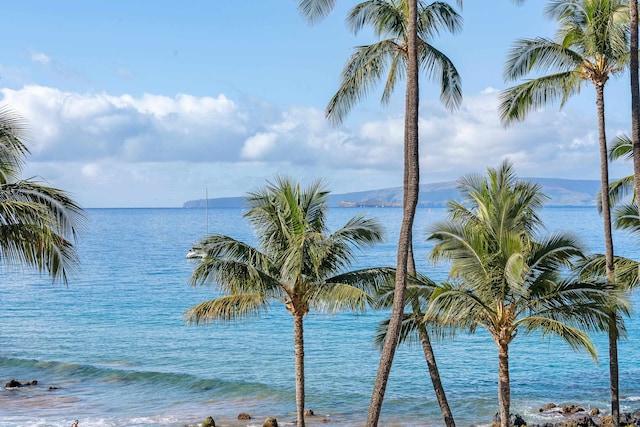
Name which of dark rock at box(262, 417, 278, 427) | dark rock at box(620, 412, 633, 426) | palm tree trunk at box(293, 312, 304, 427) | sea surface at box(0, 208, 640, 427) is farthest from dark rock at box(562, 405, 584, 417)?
palm tree trunk at box(293, 312, 304, 427)

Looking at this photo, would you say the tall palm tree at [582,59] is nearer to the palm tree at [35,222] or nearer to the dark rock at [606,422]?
the dark rock at [606,422]

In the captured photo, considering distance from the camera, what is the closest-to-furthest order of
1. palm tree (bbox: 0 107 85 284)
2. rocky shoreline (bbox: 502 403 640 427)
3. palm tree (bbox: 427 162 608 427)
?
1. palm tree (bbox: 0 107 85 284)
2. palm tree (bbox: 427 162 608 427)
3. rocky shoreline (bbox: 502 403 640 427)

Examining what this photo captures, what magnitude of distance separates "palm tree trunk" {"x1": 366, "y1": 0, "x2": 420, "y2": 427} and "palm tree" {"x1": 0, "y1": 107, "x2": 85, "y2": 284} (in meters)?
6.62

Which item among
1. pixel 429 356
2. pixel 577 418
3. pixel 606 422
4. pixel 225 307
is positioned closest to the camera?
pixel 225 307

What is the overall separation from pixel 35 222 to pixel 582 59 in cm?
1433

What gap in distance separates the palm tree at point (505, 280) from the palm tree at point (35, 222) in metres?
7.57

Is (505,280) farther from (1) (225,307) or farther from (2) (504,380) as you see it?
(1) (225,307)

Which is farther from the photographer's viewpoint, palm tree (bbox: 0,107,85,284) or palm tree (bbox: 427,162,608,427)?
palm tree (bbox: 427,162,608,427)

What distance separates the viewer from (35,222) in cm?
1398

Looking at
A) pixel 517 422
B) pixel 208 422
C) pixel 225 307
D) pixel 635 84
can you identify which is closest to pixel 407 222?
pixel 225 307

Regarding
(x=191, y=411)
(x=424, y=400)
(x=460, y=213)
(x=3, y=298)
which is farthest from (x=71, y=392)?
(x=3, y=298)

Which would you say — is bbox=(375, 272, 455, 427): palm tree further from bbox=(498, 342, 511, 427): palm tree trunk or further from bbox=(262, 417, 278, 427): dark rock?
bbox=(262, 417, 278, 427): dark rock

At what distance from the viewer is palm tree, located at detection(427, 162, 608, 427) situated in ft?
54.6

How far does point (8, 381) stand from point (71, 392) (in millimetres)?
3824
